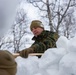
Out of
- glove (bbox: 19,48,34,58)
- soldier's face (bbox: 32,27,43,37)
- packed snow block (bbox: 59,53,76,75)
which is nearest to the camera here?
packed snow block (bbox: 59,53,76,75)

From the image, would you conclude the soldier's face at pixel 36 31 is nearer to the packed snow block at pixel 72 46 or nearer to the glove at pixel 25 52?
the glove at pixel 25 52

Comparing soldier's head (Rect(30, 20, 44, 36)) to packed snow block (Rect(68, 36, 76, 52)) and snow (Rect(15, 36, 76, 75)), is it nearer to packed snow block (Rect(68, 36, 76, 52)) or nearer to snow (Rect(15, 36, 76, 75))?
snow (Rect(15, 36, 76, 75))

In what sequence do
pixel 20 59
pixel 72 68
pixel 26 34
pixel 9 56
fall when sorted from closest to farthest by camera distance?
pixel 9 56 → pixel 72 68 → pixel 20 59 → pixel 26 34

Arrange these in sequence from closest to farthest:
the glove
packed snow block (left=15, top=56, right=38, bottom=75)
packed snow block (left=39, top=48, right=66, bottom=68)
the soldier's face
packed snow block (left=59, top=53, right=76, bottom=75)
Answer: packed snow block (left=59, top=53, right=76, bottom=75) < packed snow block (left=39, top=48, right=66, bottom=68) < the glove < packed snow block (left=15, top=56, right=38, bottom=75) < the soldier's face

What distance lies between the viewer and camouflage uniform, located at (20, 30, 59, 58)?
2.31m

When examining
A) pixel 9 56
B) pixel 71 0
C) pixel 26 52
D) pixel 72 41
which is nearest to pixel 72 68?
pixel 72 41

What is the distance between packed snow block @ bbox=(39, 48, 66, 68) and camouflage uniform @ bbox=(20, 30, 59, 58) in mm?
221

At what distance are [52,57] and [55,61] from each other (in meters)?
0.04

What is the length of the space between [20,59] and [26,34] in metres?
17.3

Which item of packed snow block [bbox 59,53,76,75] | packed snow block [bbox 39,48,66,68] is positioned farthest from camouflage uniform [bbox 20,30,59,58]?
packed snow block [bbox 59,53,76,75]

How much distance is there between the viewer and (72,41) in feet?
6.03

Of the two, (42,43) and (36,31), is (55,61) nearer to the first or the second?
(42,43)

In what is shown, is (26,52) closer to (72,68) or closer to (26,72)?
(26,72)

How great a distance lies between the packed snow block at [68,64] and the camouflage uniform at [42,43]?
489 millimetres
